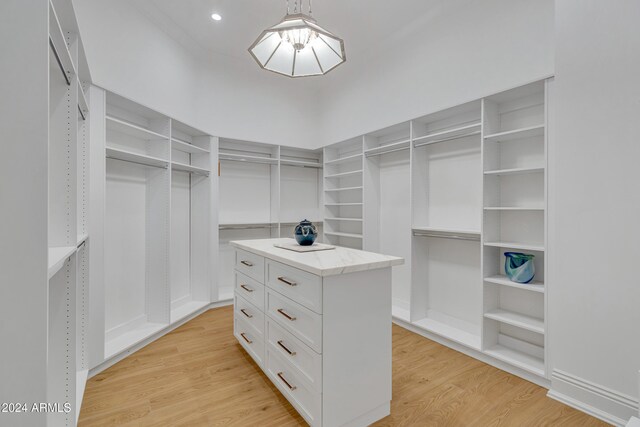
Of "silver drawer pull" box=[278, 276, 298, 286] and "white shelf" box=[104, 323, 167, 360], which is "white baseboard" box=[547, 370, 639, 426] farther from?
"white shelf" box=[104, 323, 167, 360]

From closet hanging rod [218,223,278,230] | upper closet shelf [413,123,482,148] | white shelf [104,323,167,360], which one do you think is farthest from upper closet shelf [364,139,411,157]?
white shelf [104,323,167,360]

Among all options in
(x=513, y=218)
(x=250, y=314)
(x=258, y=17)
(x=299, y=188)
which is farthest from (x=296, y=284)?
(x=299, y=188)

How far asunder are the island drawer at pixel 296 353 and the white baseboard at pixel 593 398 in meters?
1.72

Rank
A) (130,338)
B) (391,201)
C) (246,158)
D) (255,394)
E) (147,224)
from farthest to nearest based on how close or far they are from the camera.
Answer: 1. (246,158)
2. (391,201)
3. (147,224)
4. (130,338)
5. (255,394)

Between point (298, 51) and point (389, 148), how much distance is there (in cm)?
183

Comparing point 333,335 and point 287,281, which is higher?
point 287,281

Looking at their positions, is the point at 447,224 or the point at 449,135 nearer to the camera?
the point at 449,135

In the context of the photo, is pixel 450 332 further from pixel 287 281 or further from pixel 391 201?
pixel 287 281

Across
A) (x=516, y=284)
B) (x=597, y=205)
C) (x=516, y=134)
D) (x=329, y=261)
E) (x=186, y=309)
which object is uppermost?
(x=516, y=134)

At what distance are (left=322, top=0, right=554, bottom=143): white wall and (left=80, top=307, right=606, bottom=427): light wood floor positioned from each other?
91.4 inches

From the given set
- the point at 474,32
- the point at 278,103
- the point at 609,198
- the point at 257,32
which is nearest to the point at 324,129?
the point at 278,103

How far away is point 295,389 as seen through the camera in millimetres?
1814

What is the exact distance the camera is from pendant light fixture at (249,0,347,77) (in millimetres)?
2005

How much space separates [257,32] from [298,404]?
12.5ft
